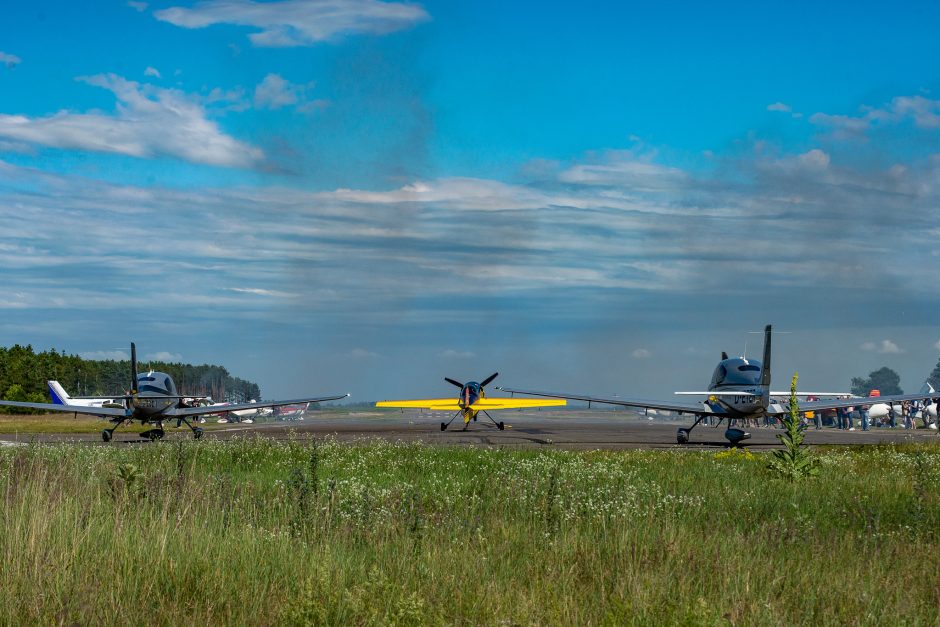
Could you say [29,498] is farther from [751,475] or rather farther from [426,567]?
[751,475]

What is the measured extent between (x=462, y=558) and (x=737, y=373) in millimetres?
32818

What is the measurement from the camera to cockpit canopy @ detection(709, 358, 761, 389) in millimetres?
38406

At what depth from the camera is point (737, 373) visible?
128 ft

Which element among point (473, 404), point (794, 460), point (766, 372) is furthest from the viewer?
point (473, 404)

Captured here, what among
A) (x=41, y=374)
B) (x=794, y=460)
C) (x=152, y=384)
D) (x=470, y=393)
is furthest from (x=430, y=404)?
(x=41, y=374)

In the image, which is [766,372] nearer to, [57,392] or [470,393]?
[470,393]

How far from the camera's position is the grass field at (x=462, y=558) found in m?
7.04

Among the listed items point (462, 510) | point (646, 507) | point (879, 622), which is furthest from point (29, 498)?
point (879, 622)

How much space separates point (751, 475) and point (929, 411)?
72775mm

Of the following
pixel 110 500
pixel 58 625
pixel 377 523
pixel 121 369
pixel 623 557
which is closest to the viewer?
pixel 58 625

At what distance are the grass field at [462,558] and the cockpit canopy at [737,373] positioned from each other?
80.9 ft

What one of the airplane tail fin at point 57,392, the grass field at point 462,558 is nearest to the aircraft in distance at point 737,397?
the grass field at point 462,558

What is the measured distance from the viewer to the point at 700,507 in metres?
12.7

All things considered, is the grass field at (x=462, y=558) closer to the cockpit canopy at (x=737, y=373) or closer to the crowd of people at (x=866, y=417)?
the cockpit canopy at (x=737, y=373)
